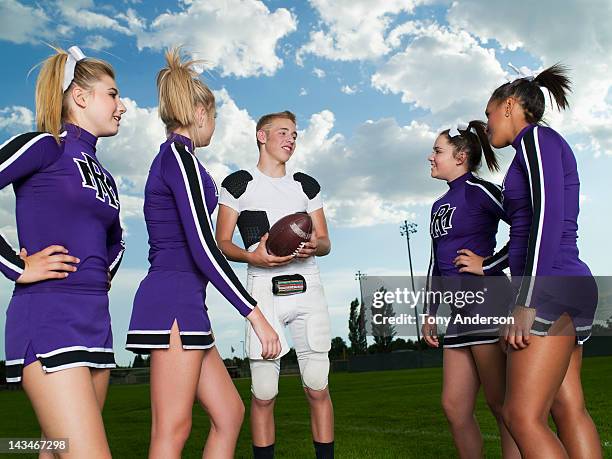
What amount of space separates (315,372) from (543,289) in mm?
1916

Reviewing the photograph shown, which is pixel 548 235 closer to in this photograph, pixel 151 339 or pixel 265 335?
pixel 265 335

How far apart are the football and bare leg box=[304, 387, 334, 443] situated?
3.21 feet

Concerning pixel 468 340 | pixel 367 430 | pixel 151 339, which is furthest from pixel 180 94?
pixel 367 430

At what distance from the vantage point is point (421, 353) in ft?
142

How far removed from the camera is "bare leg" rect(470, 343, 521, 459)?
13.0ft

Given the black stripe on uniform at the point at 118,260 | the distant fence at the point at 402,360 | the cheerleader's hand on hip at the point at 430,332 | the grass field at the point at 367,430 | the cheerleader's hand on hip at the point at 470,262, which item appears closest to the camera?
the black stripe on uniform at the point at 118,260

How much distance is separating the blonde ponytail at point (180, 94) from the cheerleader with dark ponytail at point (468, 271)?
183 cm

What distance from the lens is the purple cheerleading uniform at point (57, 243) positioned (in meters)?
2.39

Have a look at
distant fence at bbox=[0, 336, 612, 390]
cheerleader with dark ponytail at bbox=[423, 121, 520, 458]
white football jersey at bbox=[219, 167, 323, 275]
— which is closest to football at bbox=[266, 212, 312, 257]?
white football jersey at bbox=[219, 167, 323, 275]

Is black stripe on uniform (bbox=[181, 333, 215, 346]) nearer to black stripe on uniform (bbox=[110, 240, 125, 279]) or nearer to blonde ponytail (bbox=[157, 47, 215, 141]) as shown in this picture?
black stripe on uniform (bbox=[110, 240, 125, 279])

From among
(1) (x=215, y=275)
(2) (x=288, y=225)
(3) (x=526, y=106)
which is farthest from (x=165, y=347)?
(3) (x=526, y=106)

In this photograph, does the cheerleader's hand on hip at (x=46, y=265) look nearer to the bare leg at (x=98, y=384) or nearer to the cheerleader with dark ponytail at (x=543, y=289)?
the bare leg at (x=98, y=384)

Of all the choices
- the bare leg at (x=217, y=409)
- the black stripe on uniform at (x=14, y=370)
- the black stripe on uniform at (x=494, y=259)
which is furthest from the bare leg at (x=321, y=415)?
the black stripe on uniform at (x=14, y=370)

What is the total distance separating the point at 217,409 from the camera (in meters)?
3.23
